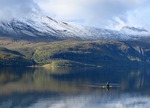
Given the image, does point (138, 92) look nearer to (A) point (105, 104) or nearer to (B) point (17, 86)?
(A) point (105, 104)

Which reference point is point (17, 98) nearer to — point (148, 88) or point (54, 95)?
point (54, 95)

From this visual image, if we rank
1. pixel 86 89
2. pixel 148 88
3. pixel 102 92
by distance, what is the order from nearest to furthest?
pixel 102 92 → pixel 86 89 → pixel 148 88

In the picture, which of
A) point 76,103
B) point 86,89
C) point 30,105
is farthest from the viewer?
point 86,89

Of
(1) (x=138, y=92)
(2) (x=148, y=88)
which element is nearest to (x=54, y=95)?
(1) (x=138, y=92)

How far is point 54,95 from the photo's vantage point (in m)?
114

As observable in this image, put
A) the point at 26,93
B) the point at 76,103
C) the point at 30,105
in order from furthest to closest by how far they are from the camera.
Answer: the point at 26,93 → the point at 76,103 → the point at 30,105

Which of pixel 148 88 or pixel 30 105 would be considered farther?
pixel 148 88

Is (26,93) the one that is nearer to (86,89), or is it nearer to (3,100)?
(3,100)

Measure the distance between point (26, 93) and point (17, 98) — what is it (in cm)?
864

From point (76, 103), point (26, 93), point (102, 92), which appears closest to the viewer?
point (76, 103)

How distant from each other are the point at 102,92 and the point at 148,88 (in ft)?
105

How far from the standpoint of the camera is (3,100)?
9962 cm

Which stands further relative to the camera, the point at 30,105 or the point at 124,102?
the point at 124,102

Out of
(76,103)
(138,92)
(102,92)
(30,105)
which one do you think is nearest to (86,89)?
(102,92)
